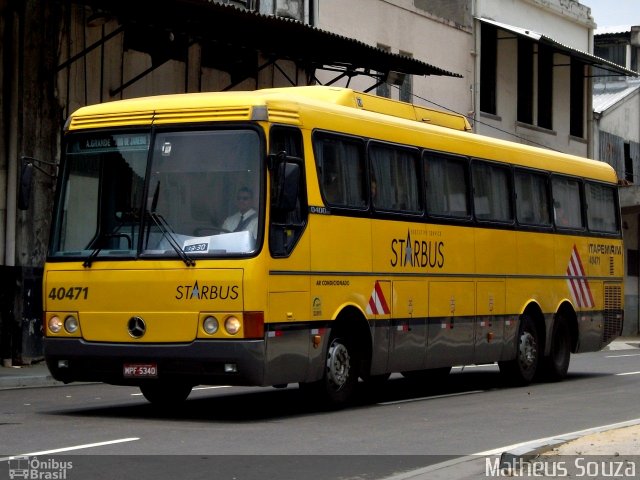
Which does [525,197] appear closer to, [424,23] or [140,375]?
[140,375]

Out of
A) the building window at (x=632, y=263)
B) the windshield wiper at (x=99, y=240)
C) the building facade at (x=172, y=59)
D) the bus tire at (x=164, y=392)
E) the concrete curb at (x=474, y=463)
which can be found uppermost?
the building facade at (x=172, y=59)

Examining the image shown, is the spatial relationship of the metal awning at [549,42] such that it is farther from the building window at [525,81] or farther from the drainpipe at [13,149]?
the drainpipe at [13,149]

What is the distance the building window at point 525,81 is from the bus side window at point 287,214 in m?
27.7

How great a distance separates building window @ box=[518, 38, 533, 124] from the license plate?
1140 inches

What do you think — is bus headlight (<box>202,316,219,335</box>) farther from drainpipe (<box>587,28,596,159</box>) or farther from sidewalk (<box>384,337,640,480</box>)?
drainpipe (<box>587,28,596,159</box>)

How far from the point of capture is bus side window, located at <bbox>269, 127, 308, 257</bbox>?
13.6 metres

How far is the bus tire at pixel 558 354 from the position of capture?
67.0ft

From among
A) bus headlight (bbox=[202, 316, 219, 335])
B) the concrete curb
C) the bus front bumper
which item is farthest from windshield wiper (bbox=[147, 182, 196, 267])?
the concrete curb

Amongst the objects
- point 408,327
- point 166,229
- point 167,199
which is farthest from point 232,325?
point 408,327

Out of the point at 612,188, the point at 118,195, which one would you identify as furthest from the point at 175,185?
the point at 612,188

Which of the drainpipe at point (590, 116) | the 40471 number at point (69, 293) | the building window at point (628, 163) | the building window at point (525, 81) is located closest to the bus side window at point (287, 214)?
the 40471 number at point (69, 293)

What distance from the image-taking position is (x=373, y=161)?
51.6ft

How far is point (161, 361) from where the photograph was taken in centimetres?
1345

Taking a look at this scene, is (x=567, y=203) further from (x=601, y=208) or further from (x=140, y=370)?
(x=140, y=370)
